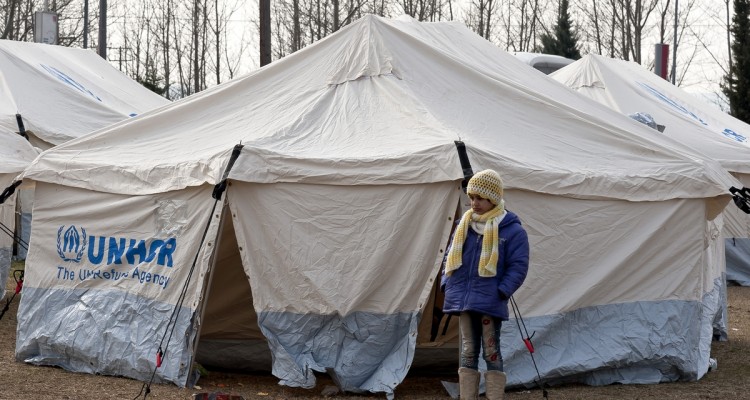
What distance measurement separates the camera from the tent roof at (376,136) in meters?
7.76

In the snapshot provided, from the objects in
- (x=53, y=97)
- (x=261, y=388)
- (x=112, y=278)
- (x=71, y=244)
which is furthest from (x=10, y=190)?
(x=53, y=97)

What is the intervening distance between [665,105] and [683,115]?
1.21 ft

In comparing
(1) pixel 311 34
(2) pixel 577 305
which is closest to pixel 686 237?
(2) pixel 577 305

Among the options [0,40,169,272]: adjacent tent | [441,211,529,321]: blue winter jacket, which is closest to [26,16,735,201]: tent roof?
[441,211,529,321]: blue winter jacket

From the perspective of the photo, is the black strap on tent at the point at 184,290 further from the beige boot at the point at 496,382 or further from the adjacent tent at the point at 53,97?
the adjacent tent at the point at 53,97

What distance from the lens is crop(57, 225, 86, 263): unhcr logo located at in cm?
869

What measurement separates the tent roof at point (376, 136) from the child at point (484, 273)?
0.82 meters

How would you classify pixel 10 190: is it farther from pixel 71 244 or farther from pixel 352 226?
pixel 352 226

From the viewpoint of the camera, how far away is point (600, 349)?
8.09 m

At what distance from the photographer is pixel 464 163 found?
7.53 m

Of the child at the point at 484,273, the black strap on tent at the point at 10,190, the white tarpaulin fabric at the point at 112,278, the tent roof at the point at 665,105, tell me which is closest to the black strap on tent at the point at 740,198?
the child at the point at 484,273

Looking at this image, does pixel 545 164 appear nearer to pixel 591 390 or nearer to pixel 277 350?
pixel 591 390

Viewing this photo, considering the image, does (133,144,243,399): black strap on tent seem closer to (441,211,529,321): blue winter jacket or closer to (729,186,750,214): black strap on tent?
(441,211,529,321): blue winter jacket

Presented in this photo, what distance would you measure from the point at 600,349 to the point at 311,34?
94.0ft
